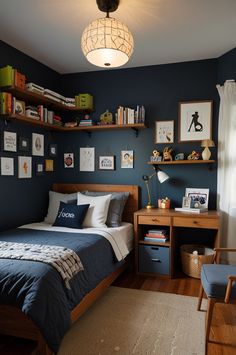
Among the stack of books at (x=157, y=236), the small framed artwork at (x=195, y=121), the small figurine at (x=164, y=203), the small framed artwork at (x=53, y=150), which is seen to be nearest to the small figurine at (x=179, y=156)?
the small framed artwork at (x=195, y=121)

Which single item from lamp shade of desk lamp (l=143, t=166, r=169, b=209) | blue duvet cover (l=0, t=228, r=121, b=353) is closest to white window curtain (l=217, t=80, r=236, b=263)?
lamp shade of desk lamp (l=143, t=166, r=169, b=209)

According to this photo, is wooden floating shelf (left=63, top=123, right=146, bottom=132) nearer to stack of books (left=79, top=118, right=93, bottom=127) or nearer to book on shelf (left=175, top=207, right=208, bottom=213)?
stack of books (left=79, top=118, right=93, bottom=127)

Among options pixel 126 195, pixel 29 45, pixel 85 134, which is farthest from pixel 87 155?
pixel 29 45

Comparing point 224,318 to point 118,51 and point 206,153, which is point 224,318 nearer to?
point 206,153

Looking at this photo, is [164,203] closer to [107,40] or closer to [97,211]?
[97,211]

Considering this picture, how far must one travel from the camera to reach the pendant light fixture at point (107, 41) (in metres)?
Result: 1.96

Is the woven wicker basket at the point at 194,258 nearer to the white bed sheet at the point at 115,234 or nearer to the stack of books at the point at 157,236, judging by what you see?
the stack of books at the point at 157,236

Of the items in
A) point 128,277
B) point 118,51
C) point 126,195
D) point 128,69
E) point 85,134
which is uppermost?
point 128,69

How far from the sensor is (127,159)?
12.5 feet

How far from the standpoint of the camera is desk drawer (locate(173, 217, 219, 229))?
3.06 m

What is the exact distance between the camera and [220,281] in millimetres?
1951

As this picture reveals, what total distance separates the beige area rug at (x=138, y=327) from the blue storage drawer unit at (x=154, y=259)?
18.2 inches

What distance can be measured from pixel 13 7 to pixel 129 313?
2.84m

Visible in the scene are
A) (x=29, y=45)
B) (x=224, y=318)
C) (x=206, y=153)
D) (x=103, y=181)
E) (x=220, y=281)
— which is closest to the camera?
(x=220, y=281)
